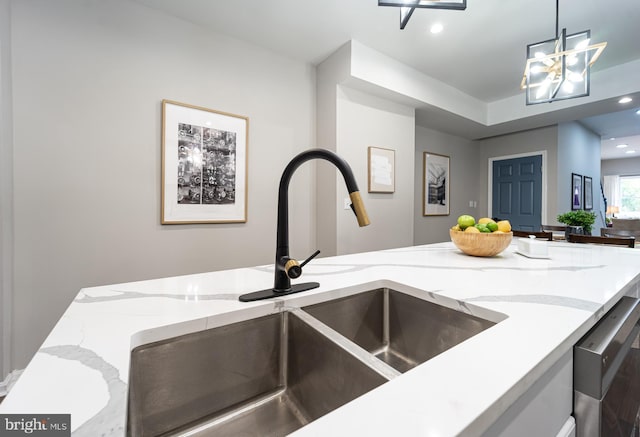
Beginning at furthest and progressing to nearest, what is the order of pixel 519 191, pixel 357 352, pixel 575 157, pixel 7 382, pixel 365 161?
pixel 575 157
pixel 519 191
pixel 365 161
pixel 7 382
pixel 357 352

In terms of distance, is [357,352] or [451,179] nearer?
[357,352]

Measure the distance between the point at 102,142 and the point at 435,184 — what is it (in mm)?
4103

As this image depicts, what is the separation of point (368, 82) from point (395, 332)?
95.8 inches

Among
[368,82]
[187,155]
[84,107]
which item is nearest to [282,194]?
[187,155]

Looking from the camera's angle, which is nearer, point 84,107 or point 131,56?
point 84,107

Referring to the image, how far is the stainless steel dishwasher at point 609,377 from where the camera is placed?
1.85ft

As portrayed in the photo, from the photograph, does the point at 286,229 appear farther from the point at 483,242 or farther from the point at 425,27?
the point at 425,27

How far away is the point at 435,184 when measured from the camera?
427 cm

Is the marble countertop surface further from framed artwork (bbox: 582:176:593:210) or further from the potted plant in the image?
framed artwork (bbox: 582:176:593:210)

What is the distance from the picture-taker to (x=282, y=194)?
756mm

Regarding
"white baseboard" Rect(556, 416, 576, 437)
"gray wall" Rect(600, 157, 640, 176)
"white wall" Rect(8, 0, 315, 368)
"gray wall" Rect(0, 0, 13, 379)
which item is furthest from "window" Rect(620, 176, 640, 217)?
"gray wall" Rect(0, 0, 13, 379)

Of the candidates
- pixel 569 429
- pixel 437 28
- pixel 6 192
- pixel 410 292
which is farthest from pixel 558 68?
pixel 6 192

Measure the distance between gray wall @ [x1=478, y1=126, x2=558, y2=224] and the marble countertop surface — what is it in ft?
12.4

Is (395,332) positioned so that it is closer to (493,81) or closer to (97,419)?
(97,419)
